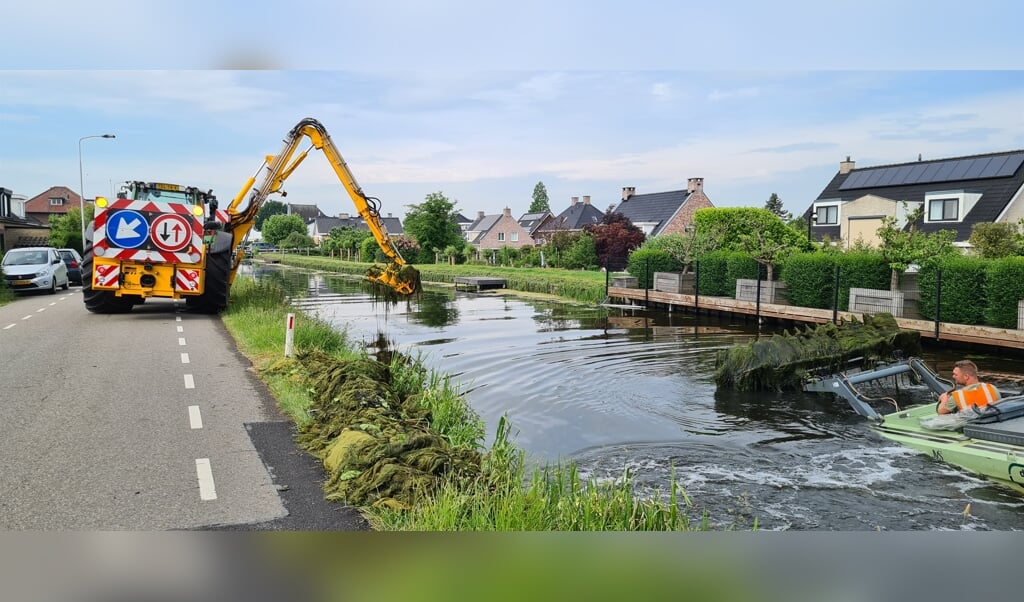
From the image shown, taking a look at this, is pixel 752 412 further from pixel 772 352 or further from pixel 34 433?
pixel 34 433

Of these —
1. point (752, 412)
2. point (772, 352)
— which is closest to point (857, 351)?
point (772, 352)

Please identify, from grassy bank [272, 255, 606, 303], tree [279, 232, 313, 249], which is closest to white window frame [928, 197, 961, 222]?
grassy bank [272, 255, 606, 303]

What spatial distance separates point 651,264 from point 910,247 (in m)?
11.7

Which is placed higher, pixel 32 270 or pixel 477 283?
pixel 32 270

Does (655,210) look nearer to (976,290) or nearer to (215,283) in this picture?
(976,290)

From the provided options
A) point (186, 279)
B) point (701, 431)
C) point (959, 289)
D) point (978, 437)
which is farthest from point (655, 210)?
point (978, 437)

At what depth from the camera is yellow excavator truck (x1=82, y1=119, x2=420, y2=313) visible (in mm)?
16141

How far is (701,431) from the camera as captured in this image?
9.49 m

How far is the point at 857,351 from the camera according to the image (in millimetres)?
12219

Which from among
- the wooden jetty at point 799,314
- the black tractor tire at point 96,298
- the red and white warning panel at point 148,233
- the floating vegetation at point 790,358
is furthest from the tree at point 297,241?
the floating vegetation at point 790,358

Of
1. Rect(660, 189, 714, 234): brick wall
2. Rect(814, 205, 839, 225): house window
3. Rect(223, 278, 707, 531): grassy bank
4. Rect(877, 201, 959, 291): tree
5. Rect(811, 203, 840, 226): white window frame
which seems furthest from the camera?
Rect(814, 205, 839, 225): house window

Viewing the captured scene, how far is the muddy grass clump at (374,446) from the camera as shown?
5.50 metres

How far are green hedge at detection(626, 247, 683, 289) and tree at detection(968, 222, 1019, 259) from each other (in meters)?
9.66

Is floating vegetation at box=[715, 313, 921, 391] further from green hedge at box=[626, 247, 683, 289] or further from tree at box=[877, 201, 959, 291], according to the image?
green hedge at box=[626, 247, 683, 289]
